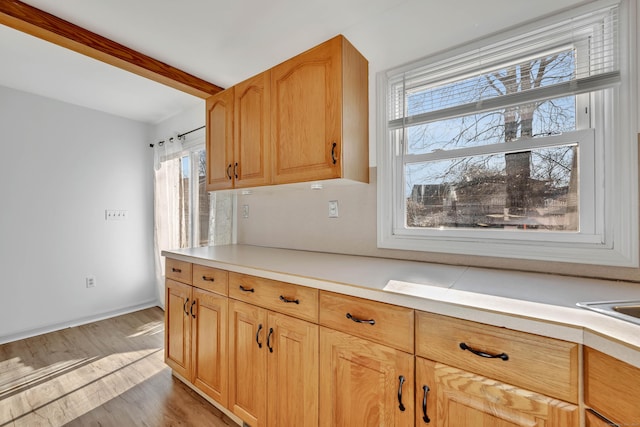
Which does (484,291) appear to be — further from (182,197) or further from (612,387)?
(182,197)

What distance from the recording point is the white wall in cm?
268

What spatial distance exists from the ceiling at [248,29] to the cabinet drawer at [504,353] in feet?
4.56

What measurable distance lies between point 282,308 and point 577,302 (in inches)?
42.6

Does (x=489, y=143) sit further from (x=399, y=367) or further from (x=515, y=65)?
(x=399, y=367)

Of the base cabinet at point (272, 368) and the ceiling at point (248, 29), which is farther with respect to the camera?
the ceiling at point (248, 29)

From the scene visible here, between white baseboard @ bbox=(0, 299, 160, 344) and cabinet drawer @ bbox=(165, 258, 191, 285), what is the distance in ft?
6.34

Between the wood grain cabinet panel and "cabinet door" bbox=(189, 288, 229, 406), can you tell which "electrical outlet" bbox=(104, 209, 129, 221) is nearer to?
the wood grain cabinet panel

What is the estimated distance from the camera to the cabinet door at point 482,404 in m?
0.73

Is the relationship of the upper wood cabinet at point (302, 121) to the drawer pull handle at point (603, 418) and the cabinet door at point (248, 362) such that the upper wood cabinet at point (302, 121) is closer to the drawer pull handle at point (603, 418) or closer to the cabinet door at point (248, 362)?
the cabinet door at point (248, 362)

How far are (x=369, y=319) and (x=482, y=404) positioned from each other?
1.32 feet

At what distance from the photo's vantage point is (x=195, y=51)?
208cm

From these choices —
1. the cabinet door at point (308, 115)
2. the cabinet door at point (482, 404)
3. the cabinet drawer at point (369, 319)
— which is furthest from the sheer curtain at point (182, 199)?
the cabinet door at point (482, 404)

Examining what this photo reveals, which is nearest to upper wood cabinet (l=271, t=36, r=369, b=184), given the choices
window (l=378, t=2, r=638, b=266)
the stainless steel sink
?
window (l=378, t=2, r=638, b=266)

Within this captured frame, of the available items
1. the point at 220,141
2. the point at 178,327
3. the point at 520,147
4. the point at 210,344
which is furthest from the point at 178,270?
the point at 520,147
